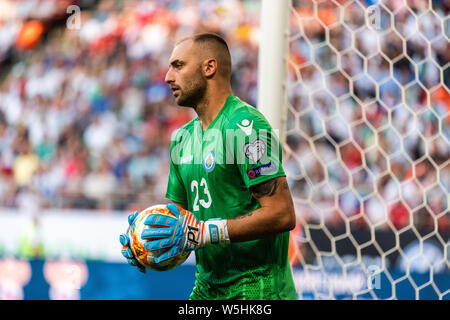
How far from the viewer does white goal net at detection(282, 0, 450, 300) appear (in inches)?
211

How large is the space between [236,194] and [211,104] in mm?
396

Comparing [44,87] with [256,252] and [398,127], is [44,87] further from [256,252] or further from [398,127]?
[256,252]

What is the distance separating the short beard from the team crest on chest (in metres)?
0.24

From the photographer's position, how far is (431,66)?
242 inches

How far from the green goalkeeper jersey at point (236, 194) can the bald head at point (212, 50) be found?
0.46 ft

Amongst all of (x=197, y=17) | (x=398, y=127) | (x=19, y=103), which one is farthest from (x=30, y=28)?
(x=398, y=127)

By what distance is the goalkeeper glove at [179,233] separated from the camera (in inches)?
89.5

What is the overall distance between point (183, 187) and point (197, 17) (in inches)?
223

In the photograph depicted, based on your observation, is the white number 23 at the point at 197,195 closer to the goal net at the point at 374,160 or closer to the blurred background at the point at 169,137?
the blurred background at the point at 169,137

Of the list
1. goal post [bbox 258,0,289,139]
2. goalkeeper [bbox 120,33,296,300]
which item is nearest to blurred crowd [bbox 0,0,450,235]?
goal post [bbox 258,0,289,139]

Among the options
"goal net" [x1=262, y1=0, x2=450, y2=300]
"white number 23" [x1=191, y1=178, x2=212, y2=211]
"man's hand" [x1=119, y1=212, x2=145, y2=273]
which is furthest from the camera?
"goal net" [x1=262, y1=0, x2=450, y2=300]

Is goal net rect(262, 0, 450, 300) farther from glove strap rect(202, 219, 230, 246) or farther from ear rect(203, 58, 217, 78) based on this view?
glove strap rect(202, 219, 230, 246)

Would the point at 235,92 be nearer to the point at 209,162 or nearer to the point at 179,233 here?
the point at 209,162

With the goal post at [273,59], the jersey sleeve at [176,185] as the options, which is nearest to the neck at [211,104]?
the jersey sleeve at [176,185]
